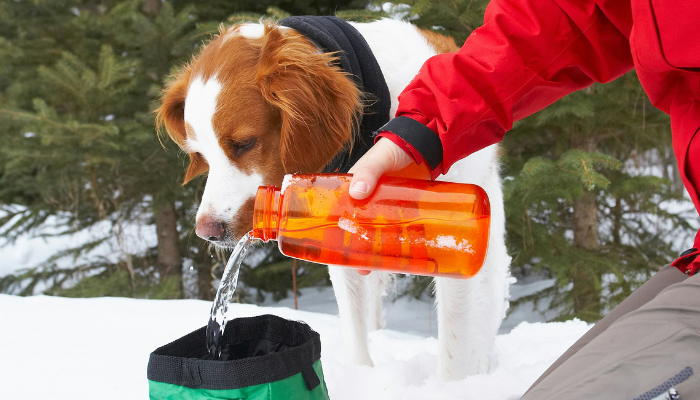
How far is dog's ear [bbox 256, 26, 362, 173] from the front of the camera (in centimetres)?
167

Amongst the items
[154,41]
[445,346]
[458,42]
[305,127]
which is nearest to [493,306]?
[445,346]

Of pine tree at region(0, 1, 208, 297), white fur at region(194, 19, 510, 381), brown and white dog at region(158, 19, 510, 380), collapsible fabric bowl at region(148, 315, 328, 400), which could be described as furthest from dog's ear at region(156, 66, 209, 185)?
pine tree at region(0, 1, 208, 297)

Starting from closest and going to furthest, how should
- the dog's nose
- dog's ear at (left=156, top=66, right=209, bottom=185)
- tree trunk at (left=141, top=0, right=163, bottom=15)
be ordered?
the dog's nose → dog's ear at (left=156, top=66, right=209, bottom=185) → tree trunk at (left=141, top=0, right=163, bottom=15)

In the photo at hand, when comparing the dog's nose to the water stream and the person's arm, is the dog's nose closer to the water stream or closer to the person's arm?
the water stream

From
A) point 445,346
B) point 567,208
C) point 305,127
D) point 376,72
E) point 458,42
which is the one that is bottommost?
point 445,346

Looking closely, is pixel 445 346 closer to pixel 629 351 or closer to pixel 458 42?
pixel 629 351

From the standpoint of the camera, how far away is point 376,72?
5.79ft

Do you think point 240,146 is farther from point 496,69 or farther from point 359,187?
point 496,69

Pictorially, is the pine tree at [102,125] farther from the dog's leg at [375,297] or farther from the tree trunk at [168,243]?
the dog's leg at [375,297]

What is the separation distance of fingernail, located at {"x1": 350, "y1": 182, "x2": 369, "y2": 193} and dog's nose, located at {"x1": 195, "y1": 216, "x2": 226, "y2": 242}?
590 millimetres

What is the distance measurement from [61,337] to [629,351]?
2.21m

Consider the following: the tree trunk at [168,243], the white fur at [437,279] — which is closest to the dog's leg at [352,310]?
the white fur at [437,279]

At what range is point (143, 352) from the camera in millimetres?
2123

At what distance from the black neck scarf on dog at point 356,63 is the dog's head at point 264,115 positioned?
41 millimetres
